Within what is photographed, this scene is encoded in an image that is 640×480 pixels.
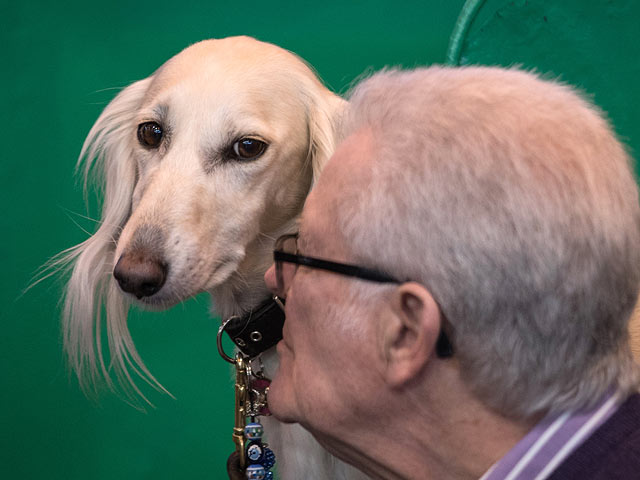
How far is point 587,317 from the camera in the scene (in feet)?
1.94

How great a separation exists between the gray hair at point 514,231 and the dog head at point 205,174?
37 centimetres

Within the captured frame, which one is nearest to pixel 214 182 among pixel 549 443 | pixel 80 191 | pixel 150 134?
pixel 150 134

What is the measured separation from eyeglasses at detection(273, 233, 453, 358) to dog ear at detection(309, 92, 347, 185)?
28 centimetres

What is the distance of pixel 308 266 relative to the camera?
2.35 feet

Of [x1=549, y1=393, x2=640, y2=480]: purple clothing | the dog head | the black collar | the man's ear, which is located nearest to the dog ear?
the dog head

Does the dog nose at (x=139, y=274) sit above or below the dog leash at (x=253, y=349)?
above

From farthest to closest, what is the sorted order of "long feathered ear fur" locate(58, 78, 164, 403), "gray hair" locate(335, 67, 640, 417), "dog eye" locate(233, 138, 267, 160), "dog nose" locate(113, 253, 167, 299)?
"long feathered ear fur" locate(58, 78, 164, 403)
"dog eye" locate(233, 138, 267, 160)
"dog nose" locate(113, 253, 167, 299)
"gray hair" locate(335, 67, 640, 417)

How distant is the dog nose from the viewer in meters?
0.91

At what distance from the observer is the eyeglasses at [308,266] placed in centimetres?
62

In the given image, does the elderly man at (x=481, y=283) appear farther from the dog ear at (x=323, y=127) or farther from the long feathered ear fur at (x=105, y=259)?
the long feathered ear fur at (x=105, y=259)

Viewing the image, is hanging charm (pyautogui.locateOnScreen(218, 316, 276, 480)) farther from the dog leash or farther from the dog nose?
the dog nose

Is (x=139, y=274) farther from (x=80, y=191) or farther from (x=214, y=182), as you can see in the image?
(x=80, y=191)

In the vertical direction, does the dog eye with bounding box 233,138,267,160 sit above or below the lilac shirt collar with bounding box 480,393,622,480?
above

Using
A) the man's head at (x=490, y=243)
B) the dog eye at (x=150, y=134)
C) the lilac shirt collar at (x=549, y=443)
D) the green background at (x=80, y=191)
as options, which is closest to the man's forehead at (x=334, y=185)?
the man's head at (x=490, y=243)
